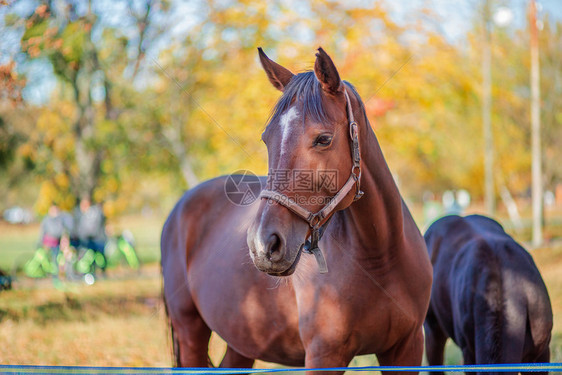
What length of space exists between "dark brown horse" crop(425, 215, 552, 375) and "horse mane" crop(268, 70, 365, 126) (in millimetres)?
1903

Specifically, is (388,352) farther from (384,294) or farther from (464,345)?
(464,345)

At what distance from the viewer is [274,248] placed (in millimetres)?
2172

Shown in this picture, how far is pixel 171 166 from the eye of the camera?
15523mm

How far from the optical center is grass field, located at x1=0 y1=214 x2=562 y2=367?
6.29m

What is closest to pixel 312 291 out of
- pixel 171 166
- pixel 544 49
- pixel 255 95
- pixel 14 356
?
pixel 14 356

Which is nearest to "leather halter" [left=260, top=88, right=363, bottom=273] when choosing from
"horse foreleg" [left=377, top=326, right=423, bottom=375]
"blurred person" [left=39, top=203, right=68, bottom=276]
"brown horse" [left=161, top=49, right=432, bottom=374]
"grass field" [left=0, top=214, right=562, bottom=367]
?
"brown horse" [left=161, top=49, right=432, bottom=374]

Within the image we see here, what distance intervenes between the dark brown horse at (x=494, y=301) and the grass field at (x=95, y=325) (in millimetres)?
1850

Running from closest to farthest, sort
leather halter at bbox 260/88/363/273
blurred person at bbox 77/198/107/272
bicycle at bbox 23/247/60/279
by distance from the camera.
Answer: leather halter at bbox 260/88/363/273
blurred person at bbox 77/198/107/272
bicycle at bbox 23/247/60/279

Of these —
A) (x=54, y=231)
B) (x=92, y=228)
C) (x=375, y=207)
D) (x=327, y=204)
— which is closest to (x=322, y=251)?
(x=375, y=207)

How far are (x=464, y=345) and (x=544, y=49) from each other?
61.4 feet

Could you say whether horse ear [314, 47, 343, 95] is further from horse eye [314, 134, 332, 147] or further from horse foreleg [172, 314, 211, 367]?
horse foreleg [172, 314, 211, 367]

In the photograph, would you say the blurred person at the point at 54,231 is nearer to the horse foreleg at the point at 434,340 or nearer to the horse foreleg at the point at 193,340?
the horse foreleg at the point at 193,340

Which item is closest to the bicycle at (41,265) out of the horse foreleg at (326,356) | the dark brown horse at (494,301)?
the dark brown horse at (494,301)

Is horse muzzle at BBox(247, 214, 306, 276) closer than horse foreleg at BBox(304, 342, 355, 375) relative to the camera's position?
Yes
